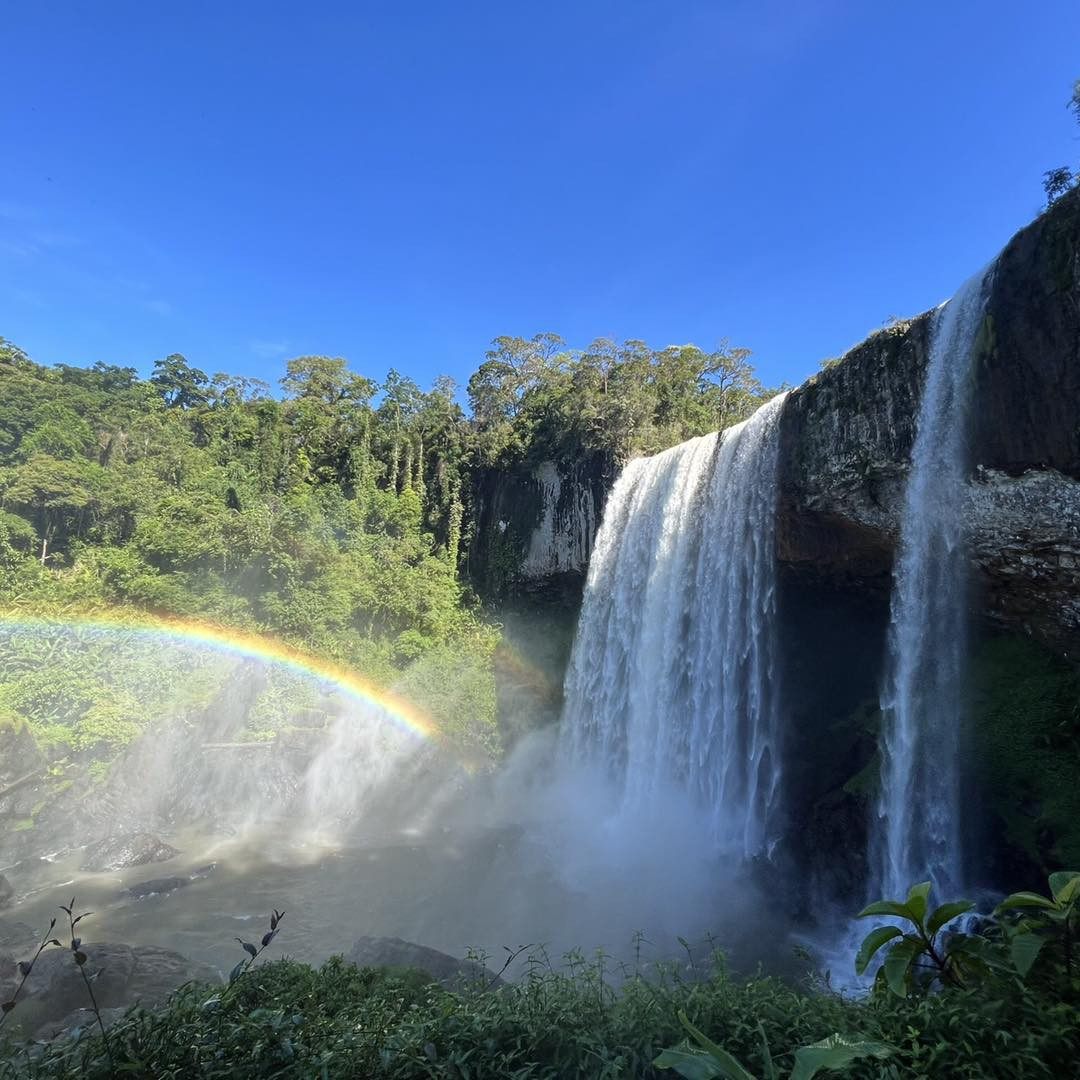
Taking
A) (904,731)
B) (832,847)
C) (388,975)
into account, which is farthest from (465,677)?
(388,975)

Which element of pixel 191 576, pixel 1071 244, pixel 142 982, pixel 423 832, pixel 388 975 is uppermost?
pixel 1071 244

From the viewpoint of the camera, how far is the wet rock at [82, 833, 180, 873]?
15.5 meters

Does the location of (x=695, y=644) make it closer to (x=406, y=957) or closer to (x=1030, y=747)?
(x=1030, y=747)

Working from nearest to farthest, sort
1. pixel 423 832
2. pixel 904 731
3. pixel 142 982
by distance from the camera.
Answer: pixel 142 982, pixel 904 731, pixel 423 832

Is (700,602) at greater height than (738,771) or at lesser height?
greater

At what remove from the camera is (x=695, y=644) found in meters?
17.9

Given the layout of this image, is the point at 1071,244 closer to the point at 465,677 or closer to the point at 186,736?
the point at 465,677

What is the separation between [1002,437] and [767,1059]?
11916 mm

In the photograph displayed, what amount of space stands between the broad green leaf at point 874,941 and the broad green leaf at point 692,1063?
1114 millimetres

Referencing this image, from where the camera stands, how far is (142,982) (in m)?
9.13

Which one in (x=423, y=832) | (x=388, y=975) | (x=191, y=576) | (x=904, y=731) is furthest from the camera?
(x=191, y=576)

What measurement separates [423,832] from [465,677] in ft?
21.2

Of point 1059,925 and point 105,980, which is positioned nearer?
point 1059,925

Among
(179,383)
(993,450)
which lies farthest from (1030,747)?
(179,383)
